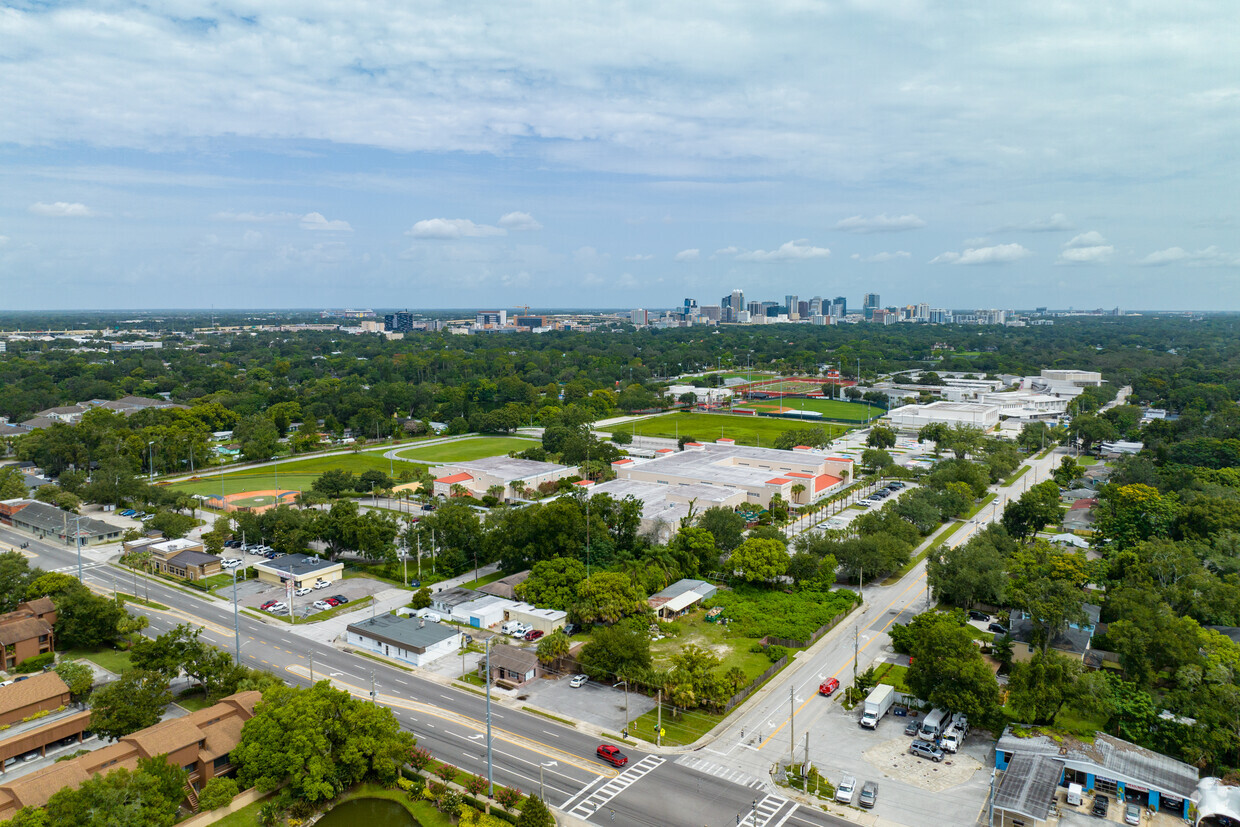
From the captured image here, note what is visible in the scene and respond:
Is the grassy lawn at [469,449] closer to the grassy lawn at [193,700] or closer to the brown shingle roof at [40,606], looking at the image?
the brown shingle roof at [40,606]

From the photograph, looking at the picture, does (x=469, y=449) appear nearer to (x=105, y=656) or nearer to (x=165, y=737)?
(x=105, y=656)

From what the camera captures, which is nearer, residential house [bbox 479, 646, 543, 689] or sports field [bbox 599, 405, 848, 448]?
residential house [bbox 479, 646, 543, 689]

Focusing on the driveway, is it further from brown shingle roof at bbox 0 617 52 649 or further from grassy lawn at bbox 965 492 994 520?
grassy lawn at bbox 965 492 994 520

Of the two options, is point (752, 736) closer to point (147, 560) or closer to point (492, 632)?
point (492, 632)

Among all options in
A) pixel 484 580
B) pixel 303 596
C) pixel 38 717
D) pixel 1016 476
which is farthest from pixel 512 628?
pixel 1016 476

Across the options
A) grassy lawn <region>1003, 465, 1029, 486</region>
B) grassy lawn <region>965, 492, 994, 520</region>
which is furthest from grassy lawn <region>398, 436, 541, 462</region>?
grassy lawn <region>1003, 465, 1029, 486</region>

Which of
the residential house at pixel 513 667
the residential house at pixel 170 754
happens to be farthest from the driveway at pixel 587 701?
the residential house at pixel 170 754
